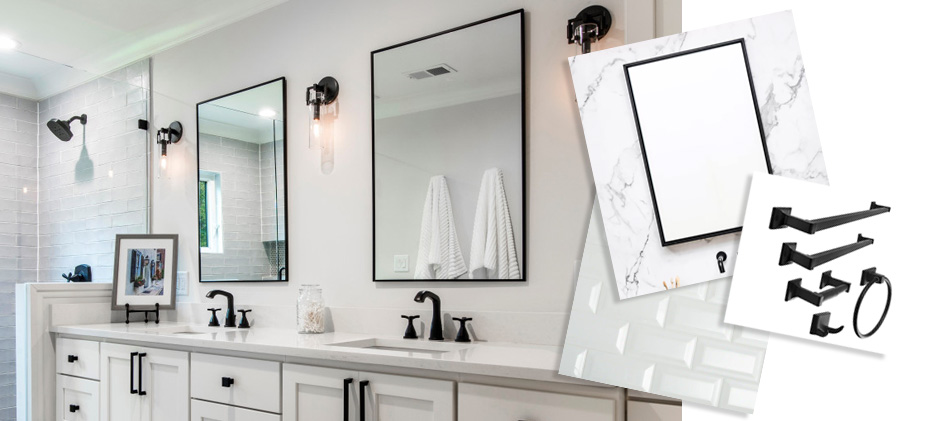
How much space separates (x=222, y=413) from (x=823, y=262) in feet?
6.50

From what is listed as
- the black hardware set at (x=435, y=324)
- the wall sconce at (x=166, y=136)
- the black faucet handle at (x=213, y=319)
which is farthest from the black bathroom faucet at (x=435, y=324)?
the wall sconce at (x=166, y=136)

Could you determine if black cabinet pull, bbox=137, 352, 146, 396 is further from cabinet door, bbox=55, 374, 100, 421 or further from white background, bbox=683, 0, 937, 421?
white background, bbox=683, 0, 937, 421

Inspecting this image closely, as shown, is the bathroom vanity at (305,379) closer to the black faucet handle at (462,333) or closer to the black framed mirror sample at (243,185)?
the black faucet handle at (462,333)

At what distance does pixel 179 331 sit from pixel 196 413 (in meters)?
0.70

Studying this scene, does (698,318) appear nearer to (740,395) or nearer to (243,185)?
(740,395)

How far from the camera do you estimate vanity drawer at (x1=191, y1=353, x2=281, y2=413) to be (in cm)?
180

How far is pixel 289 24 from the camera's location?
2578 mm

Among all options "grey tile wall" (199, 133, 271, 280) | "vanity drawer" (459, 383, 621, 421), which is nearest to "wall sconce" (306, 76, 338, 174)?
"grey tile wall" (199, 133, 271, 280)

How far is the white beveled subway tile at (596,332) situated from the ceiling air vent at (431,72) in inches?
63.4

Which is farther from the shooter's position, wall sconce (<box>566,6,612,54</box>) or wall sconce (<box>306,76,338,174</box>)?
wall sconce (<box>306,76,338,174</box>)

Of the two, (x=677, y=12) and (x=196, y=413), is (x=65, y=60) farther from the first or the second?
(x=677, y=12)

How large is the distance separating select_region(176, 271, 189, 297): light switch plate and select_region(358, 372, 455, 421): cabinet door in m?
1.76

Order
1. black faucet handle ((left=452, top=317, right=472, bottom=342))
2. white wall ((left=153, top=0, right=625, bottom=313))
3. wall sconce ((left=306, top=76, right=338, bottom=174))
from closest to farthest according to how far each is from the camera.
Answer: white wall ((left=153, top=0, right=625, bottom=313))
black faucet handle ((left=452, top=317, right=472, bottom=342))
wall sconce ((left=306, top=76, right=338, bottom=174))

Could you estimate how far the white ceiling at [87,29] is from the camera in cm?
276
